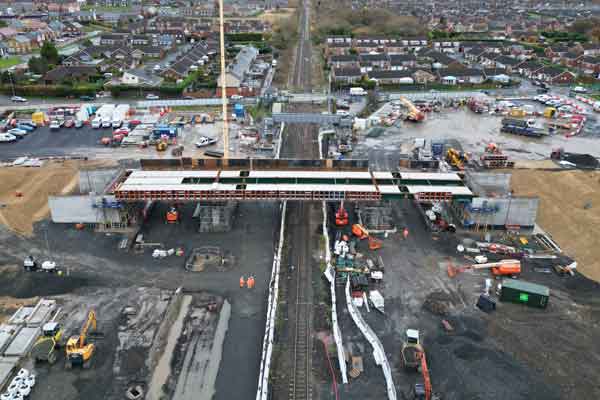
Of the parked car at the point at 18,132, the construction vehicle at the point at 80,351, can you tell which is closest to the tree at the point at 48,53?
the parked car at the point at 18,132

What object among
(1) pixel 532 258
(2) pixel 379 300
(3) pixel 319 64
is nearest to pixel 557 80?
(3) pixel 319 64

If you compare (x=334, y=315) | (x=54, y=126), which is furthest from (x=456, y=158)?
(x=54, y=126)

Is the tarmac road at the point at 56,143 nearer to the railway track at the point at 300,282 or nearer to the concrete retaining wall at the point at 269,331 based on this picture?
the railway track at the point at 300,282

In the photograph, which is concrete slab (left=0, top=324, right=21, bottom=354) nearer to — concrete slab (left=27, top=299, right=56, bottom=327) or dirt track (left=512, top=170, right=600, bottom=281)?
concrete slab (left=27, top=299, right=56, bottom=327)

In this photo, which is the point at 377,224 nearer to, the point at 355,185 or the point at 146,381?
the point at 355,185

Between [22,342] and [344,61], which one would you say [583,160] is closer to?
[344,61]

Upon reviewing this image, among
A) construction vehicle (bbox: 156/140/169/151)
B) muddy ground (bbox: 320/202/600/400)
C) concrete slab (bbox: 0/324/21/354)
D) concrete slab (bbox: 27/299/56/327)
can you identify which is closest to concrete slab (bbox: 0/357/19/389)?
concrete slab (bbox: 0/324/21/354)
